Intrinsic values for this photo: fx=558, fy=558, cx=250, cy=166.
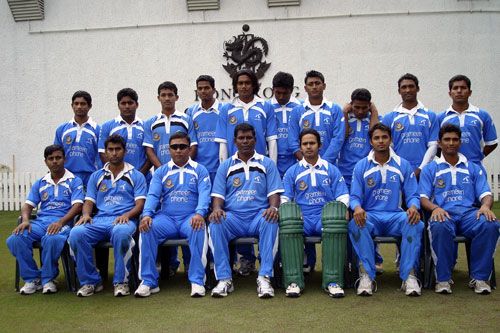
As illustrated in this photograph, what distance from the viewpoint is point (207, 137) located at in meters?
6.00

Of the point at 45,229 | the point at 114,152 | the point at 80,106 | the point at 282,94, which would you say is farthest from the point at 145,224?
the point at 282,94

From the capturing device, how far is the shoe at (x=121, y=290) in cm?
474

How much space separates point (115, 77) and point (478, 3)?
857 cm

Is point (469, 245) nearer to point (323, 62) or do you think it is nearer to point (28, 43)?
point (323, 62)

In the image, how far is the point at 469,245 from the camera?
486cm

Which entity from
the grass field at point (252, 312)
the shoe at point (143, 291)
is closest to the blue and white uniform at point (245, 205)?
the grass field at point (252, 312)

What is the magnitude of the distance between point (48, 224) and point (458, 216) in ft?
12.2

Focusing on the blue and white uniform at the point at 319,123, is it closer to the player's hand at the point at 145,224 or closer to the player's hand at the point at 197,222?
the player's hand at the point at 197,222

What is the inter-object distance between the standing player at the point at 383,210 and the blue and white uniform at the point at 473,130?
2.83 feet

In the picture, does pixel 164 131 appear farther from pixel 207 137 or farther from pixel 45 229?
pixel 45 229

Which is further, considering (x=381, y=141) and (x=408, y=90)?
(x=408, y=90)

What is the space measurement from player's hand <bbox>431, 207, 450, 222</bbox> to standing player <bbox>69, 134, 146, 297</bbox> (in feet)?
8.53

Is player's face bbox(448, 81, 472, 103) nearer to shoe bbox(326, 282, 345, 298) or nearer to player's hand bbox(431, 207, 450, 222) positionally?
player's hand bbox(431, 207, 450, 222)

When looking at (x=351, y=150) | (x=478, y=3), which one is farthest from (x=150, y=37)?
(x=351, y=150)
